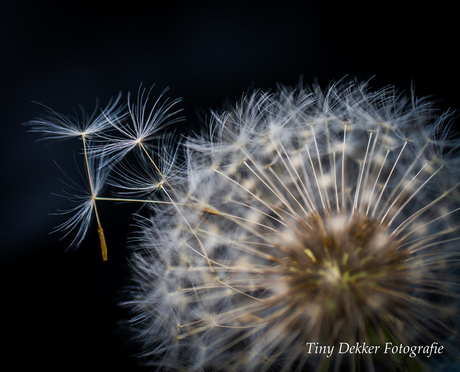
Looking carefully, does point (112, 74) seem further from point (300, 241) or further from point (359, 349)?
point (359, 349)

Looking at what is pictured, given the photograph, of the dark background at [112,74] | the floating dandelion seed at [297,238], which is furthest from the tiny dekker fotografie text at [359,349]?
the dark background at [112,74]

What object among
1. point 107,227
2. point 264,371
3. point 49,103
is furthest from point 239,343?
point 49,103

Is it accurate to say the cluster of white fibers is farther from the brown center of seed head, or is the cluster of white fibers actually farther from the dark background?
the dark background

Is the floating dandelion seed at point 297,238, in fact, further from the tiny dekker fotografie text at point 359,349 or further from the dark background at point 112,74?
the dark background at point 112,74

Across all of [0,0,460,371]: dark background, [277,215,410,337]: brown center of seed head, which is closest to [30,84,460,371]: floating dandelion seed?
[277,215,410,337]: brown center of seed head

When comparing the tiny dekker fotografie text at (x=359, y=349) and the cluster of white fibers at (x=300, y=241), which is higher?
the cluster of white fibers at (x=300, y=241)

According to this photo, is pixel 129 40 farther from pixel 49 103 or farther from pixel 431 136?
pixel 431 136
